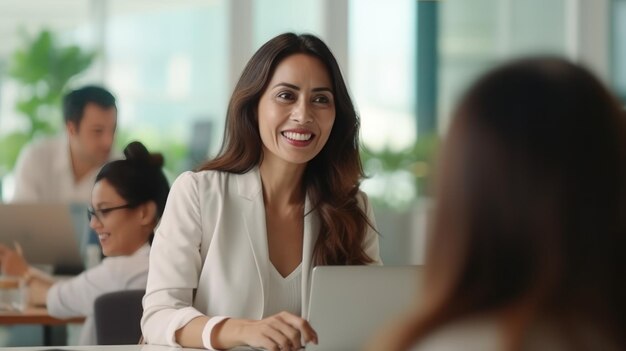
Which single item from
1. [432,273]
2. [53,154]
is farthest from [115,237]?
[432,273]

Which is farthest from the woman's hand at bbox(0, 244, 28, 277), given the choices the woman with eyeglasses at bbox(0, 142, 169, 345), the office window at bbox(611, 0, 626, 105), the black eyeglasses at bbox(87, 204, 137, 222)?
the office window at bbox(611, 0, 626, 105)

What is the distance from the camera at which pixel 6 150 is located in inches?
304

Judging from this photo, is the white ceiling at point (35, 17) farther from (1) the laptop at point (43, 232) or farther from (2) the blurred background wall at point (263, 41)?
(1) the laptop at point (43, 232)

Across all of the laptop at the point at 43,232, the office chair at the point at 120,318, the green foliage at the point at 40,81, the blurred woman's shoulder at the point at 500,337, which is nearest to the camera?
the blurred woman's shoulder at the point at 500,337

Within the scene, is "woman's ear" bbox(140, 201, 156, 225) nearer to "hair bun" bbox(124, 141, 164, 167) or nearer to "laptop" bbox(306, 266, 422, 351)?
"hair bun" bbox(124, 141, 164, 167)

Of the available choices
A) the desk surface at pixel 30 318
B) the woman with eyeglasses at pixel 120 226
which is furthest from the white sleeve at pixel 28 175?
the woman with eyeglasses at pixel 120 226

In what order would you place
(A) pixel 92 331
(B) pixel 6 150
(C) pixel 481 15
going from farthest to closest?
(C) pixel 481 15, (B) pixel 6 150, (A) pixel 92 331

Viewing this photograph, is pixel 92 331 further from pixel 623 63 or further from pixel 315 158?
pixel 623 63

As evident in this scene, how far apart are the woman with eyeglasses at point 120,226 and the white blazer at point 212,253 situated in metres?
1.17

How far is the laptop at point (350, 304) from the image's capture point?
220 centimetres

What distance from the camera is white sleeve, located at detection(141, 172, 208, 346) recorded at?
246 cm

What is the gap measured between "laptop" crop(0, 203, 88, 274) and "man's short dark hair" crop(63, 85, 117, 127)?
2.00 feet

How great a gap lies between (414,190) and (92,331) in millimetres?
4732

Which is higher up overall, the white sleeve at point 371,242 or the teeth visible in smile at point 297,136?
the teeth visible in smile at point 297,136
